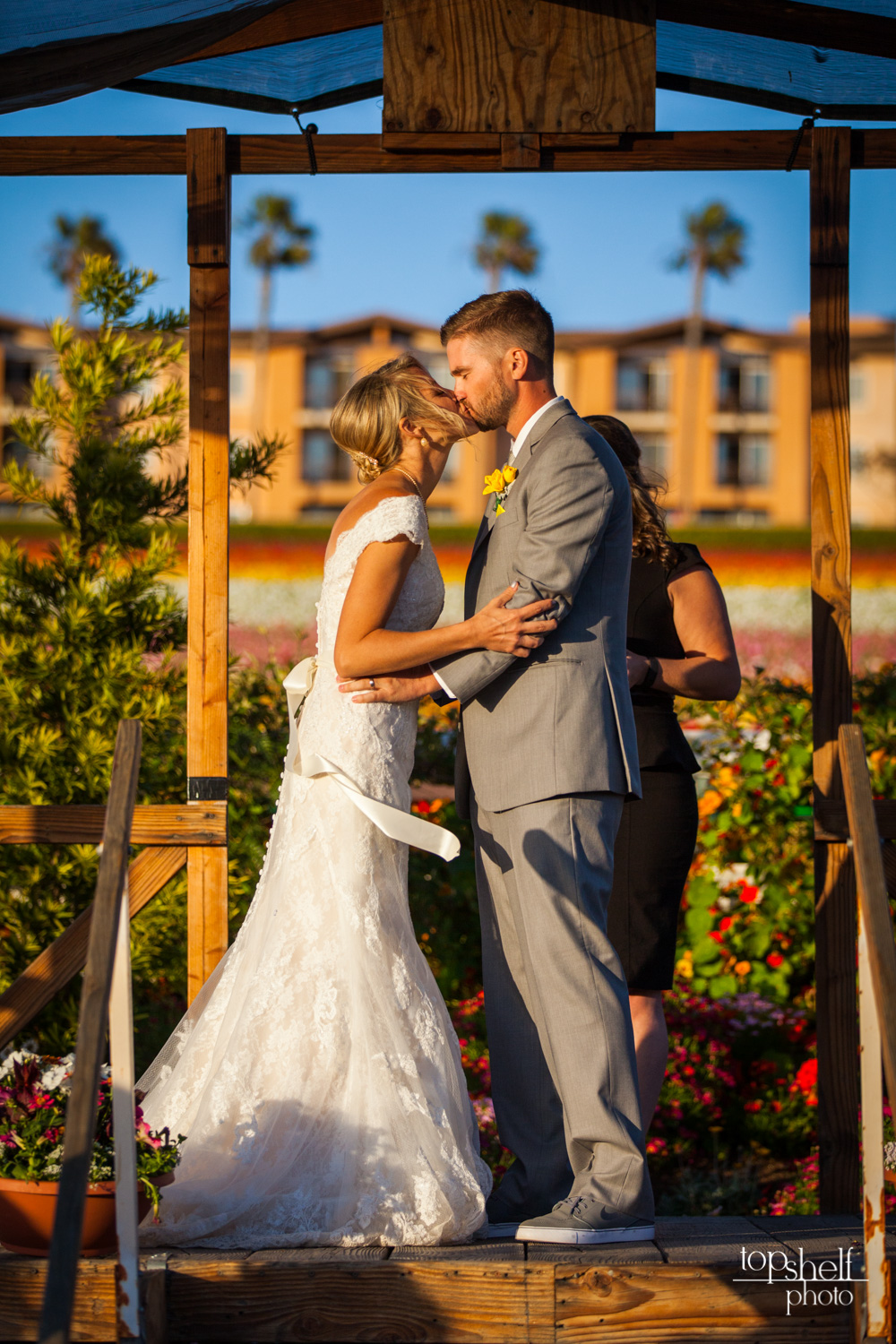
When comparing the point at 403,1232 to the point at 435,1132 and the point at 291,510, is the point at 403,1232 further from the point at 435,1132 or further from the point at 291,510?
the point at 291,510

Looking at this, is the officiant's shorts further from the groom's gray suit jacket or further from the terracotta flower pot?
the terracotta flower pot

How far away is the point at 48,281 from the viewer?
47531mm

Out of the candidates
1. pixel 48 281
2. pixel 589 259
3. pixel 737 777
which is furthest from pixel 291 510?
pixel 737 777

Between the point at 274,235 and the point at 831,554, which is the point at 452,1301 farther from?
the point at 274,235

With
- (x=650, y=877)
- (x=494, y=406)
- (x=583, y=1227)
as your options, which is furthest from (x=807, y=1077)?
(x=494, y=406)

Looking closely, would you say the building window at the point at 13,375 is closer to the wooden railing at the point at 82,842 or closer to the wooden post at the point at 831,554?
the wooden railing at the point at 82,842

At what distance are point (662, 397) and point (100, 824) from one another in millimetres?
59949

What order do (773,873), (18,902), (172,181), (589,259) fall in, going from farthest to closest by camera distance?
1. (589,259)
2. (773,873)
3. (18,902)
4. (172,181)

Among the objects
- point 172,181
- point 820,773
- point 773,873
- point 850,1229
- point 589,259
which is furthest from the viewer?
point 589,259

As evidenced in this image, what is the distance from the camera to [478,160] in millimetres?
3750

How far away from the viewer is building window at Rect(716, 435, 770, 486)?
61.0 meters

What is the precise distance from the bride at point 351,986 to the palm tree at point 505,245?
49.7 metres

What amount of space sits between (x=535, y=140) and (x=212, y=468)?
1315 millimetres

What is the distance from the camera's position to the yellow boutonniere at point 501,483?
3262mm
